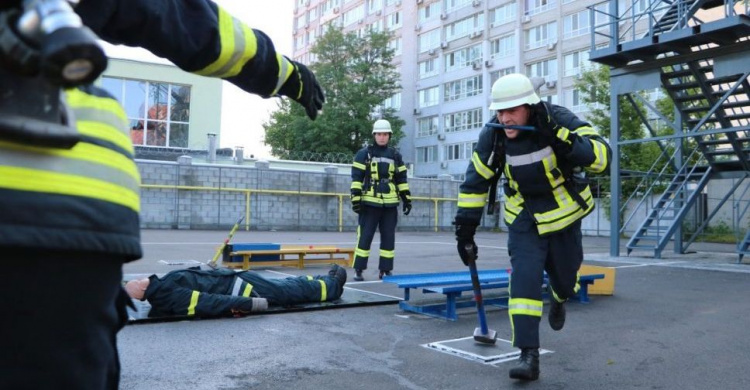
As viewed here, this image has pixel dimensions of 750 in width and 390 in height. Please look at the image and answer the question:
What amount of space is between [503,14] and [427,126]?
11267mm

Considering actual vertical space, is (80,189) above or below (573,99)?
below

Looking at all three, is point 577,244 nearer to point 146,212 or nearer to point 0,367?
point 0,367

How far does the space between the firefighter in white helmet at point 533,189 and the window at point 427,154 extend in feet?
151

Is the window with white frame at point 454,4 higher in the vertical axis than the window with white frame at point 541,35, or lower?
higher

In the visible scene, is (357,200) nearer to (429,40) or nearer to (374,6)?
(429,40)

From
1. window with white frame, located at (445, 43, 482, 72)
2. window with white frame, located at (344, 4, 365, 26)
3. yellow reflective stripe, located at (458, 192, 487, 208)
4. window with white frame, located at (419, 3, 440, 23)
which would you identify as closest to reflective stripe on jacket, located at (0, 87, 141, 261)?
yellow reflective stripe, located at (458, 192, 487, 208)

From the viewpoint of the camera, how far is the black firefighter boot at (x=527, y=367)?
382 cm

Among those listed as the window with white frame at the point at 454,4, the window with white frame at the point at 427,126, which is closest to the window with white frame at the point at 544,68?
the window with white frame at the point at 454,4

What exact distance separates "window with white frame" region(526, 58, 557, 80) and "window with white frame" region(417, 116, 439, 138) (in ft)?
33.3

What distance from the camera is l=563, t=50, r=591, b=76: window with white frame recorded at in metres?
38.2

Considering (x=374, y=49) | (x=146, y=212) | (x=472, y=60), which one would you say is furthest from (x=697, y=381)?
(x=374, y=49)

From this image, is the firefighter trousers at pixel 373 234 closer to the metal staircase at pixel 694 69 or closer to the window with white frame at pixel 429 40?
the metal staircase at pixel 694 69

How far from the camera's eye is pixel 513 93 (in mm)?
4199

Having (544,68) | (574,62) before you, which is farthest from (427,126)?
(574,62)
